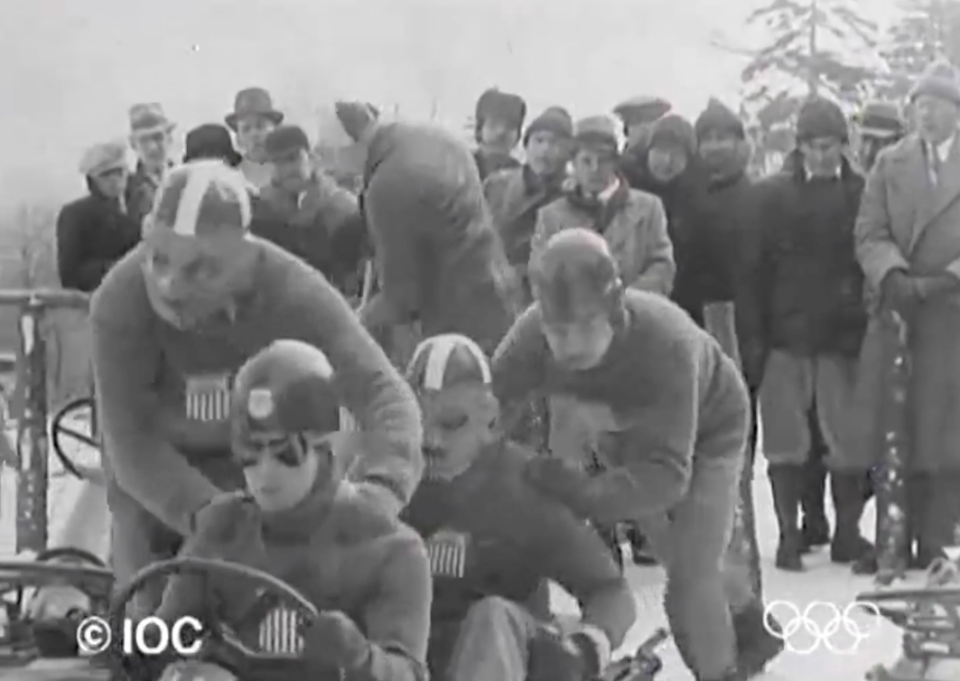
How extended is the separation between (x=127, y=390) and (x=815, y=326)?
88 cm

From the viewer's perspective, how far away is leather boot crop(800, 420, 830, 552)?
186 centimetres

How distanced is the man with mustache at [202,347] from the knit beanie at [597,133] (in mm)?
367

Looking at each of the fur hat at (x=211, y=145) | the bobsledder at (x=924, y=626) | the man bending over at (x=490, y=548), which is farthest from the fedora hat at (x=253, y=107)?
the bobsledder at (x=924, y=626)

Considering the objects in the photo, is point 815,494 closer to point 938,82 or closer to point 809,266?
point 809,266

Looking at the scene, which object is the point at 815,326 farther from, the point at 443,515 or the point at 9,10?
the point at 9,10

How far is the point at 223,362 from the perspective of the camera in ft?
5.78

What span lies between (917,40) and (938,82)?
0.06 m

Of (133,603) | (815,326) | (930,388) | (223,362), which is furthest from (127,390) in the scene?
(930,388)

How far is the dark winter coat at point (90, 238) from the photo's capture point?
1.81m

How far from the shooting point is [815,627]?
185 cm

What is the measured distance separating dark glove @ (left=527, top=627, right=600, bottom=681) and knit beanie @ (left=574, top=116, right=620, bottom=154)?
0.60m

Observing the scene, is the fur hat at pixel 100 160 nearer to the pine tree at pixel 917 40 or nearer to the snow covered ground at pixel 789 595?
the snow covered ground at pixel 789 595

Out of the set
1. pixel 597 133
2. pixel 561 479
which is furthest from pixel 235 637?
pixel 597 133

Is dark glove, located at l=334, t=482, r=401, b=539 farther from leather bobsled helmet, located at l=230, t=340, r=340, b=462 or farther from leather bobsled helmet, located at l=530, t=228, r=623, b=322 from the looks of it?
leather bobsled helmet, located at l=530, t=228, r=623, b=322
